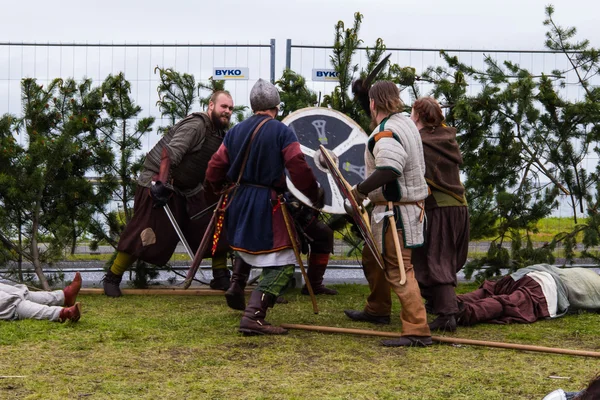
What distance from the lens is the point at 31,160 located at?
24.7 ft

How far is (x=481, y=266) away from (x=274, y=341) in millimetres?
3338

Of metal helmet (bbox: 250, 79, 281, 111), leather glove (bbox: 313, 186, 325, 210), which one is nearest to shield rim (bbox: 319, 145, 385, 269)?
leather glove (bbox: 313, 186, 325, 210)

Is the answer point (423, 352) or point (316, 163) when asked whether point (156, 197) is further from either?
point (423, 352)

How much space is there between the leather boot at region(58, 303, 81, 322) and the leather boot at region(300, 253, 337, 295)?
90.0 inches

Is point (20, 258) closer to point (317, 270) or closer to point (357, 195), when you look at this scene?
point (317, 270)

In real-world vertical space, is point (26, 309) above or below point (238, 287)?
below

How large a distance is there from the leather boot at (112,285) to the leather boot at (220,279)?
2.61ft

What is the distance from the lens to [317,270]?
776 centimetres

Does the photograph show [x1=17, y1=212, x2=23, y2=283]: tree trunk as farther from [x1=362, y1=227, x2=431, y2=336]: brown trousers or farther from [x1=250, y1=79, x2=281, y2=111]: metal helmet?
[x1=362, y1=227, x2=431, y2=336]: brown trousers

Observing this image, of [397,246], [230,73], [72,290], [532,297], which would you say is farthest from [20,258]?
[532,297]

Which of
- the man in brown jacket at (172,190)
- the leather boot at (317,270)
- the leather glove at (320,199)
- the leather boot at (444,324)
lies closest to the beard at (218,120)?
the man in brown jacket at (172,190)

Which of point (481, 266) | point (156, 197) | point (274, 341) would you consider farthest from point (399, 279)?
point (481, 266)

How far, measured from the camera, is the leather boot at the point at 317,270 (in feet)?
25.2

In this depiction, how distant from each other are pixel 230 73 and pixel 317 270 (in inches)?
82.2
